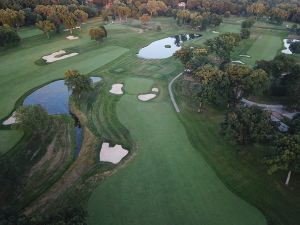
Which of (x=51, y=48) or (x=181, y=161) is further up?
(x=51, y=48)

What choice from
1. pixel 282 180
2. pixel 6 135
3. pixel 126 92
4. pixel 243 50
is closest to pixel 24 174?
pixel 6 135

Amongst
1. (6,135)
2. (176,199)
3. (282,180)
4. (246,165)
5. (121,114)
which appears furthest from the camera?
(121,114)

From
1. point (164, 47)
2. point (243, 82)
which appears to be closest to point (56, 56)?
point (164, 47)

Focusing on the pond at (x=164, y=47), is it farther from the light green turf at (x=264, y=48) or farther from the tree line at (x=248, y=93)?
the light green turf at (x=264, y=48)

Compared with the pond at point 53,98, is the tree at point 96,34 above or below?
above

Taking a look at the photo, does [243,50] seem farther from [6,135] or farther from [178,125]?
[6,135]

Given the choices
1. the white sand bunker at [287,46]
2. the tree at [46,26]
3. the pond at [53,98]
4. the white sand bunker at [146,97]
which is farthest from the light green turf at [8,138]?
the white sand bunker at [287,46]

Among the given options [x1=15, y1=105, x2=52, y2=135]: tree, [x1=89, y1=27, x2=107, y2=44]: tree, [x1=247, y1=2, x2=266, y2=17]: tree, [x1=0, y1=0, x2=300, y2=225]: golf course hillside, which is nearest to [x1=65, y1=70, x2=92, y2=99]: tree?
[x1=0, y1=0, x2=300, y2=225]: golf course hillside
